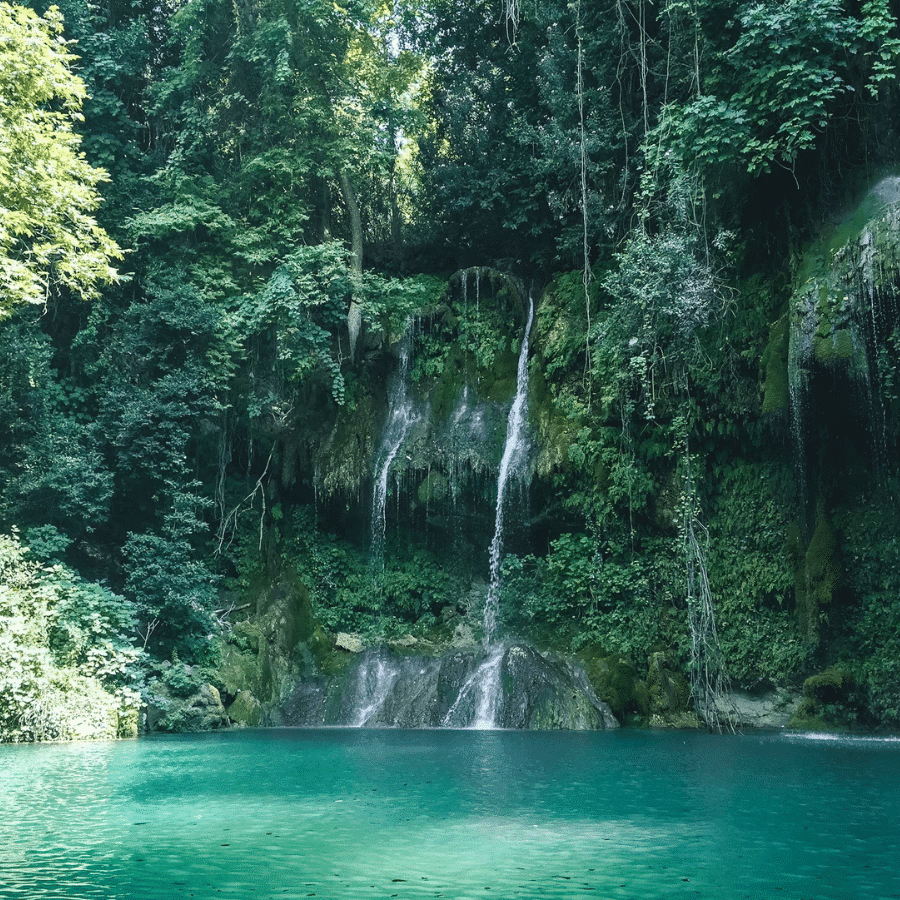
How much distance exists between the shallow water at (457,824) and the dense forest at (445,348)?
4276mm

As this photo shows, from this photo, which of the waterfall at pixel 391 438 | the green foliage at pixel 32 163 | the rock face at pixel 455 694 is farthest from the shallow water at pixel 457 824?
the waterfall at pixel 391 438

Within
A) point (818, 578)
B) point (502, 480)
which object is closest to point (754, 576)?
point (818, 578)

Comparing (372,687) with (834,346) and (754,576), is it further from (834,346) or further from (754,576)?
(834,346)

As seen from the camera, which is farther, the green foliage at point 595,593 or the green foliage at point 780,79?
the green foliage at point 595,593

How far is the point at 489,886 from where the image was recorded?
4.43m

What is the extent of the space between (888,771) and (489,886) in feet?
18.0

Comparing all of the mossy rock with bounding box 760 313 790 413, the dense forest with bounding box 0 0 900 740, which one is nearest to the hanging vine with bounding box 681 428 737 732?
the dense forest with bounding box 0 0 900 740

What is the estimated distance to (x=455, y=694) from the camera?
49.0 ft

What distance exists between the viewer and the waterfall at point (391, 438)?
17891 millimetres

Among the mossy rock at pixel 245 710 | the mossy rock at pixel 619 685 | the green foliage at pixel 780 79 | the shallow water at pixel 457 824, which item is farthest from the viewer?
the mossy rock at pixel 245 710

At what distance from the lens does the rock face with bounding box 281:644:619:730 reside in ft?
46.1

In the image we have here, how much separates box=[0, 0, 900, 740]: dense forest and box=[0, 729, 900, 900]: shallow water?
14.0 ft

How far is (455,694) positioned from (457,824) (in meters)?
9.15

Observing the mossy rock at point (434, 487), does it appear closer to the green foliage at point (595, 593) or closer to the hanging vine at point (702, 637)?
the green foliage at point (595, 593)
